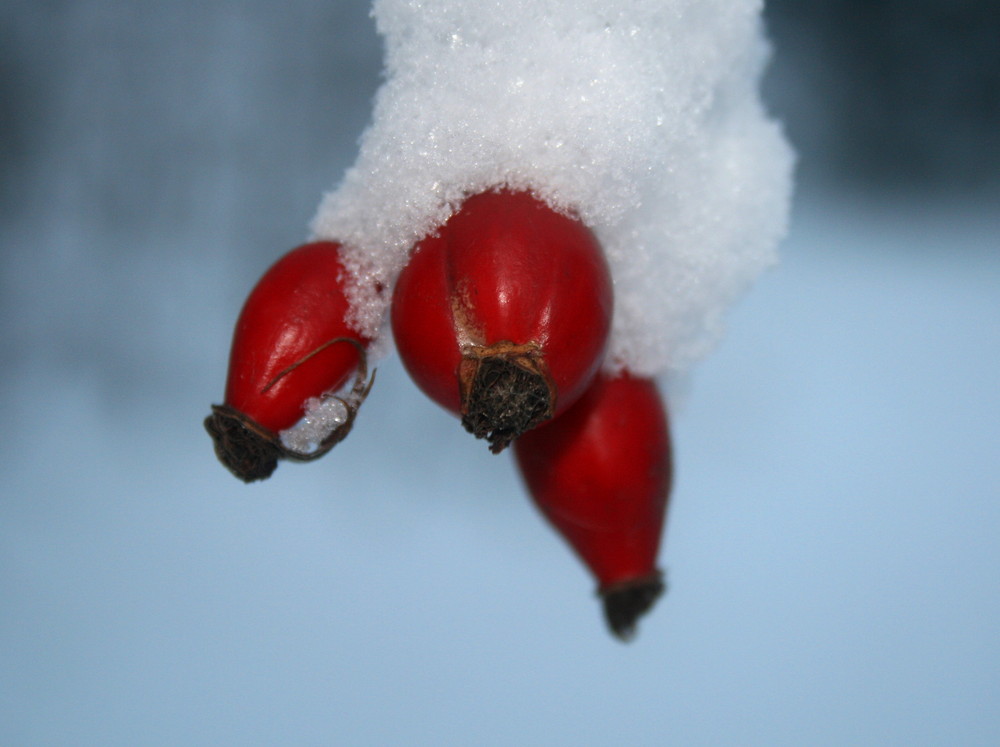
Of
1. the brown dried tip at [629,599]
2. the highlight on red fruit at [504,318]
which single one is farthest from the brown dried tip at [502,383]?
the brown dried tip at [629,599]

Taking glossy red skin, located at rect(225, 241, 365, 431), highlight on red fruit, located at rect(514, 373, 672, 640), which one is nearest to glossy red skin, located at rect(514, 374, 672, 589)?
highlight on red fruit, located at rect(514, 373, 672, 640)

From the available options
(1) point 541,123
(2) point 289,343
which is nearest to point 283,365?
(2) point 289,343

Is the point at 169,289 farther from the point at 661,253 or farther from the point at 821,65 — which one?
the point at 821,65

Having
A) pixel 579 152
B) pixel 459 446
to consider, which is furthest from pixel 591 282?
pixel 459 446

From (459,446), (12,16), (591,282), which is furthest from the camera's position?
(459,446)

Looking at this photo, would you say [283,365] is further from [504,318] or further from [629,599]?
[629,599]

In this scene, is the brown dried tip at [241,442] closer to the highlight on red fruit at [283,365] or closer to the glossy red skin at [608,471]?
the highlight on red fruit at [283,365]

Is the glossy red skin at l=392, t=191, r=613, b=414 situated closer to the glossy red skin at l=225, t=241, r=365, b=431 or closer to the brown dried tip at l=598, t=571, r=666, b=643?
the glossy red skin at l=225, t=241, r=365, b=431
